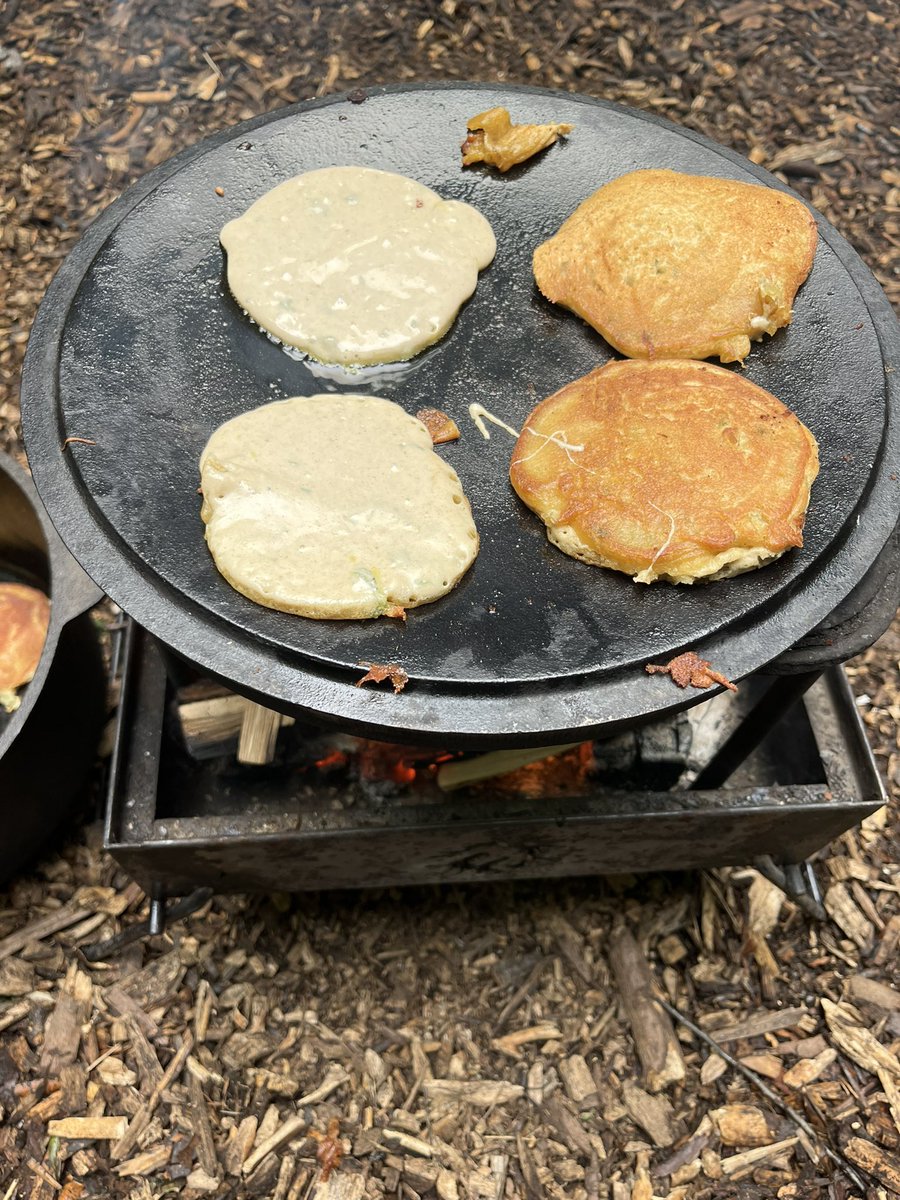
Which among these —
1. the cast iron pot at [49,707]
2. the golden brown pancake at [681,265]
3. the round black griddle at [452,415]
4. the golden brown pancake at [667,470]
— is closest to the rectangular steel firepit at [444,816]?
the cast iron pot at [49,707]

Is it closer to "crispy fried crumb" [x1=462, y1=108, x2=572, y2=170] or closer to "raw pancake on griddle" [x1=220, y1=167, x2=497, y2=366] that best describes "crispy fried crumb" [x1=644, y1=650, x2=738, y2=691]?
"raw pancake on griddle" [x1=220, y1=167, x2=497, y2=366]

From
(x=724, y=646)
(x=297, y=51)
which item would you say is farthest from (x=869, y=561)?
(x=297, y=51)

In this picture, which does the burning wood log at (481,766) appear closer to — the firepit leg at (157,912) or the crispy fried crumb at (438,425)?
the firepit leg at (157,912)

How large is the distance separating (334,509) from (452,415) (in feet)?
1.39

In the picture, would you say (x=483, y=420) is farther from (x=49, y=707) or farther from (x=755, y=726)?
(x=49, y=707)

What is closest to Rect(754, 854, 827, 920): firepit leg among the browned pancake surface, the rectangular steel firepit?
the rectangular steel firepit

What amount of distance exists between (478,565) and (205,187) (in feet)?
5.01

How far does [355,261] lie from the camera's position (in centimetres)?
256

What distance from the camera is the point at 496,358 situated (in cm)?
243

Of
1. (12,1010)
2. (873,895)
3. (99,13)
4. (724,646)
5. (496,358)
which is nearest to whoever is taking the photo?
(724,646)

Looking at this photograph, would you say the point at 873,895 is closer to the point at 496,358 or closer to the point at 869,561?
the point at 869,561

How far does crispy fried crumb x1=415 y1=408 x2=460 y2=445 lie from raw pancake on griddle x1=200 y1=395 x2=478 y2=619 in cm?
3

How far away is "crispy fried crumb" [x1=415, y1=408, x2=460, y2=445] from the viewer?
2.26m

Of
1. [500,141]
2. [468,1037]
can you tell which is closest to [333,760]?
[468,1037]
